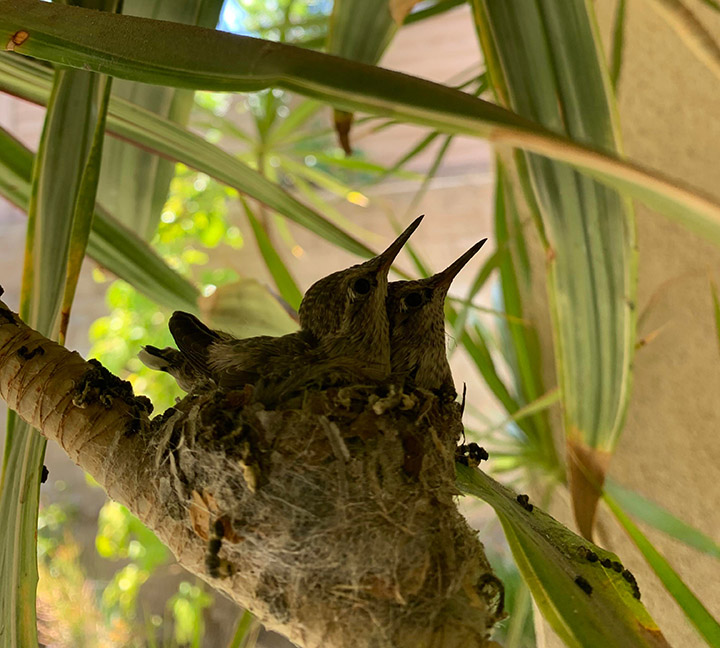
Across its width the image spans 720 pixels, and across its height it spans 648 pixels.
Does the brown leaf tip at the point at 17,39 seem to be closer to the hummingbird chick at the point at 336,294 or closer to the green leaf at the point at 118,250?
the green leaf at the point at 118,250

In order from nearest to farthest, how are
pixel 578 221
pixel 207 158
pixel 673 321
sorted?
pixel 578 221
pixel 207 158
pixel 673 321

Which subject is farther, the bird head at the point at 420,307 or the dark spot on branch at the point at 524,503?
the bird head at the point at 420,307

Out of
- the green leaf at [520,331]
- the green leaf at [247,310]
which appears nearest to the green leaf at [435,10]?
the green leaf at [520,331]

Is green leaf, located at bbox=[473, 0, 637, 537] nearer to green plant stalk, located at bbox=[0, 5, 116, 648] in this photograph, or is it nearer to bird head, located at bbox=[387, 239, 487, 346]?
bird head, located at bbox=[387, 239, 487, 346]

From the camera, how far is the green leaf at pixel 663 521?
68 cm

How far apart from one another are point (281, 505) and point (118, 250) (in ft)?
1.32

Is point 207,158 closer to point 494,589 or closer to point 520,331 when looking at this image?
point 494,589

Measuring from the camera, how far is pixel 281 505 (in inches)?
16.2

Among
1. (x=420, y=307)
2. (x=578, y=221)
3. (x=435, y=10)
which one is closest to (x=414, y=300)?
(x=420, y=307)

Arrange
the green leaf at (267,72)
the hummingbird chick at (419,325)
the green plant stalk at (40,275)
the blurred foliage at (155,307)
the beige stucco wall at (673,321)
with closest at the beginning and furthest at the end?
the green leaf at (267,72) → the green plant stalk at (40,275) → the hummingbird chick at (419,325) → the beige stucco wall at (673,321) → the blurred foliage at (155,307)

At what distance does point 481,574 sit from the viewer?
40 cm

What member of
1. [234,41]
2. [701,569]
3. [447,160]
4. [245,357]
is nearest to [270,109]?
[245,357]

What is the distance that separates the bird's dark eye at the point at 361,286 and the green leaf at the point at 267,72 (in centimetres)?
43

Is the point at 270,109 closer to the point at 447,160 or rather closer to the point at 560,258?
the point at 560,258
